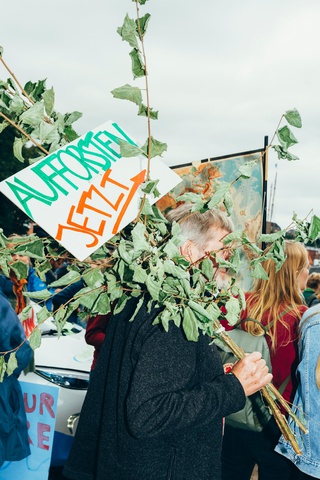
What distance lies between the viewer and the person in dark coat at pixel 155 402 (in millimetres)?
1921

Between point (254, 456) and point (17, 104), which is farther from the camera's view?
point (254, 456)

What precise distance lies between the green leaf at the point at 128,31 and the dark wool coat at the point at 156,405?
0.90 meters

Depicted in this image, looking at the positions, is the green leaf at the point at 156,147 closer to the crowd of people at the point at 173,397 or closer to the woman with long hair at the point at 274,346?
the crowd of people at the point at 173,397

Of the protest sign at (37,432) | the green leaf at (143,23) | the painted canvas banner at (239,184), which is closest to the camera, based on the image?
the green leaf at (143,23)

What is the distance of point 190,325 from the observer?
1.92 meters

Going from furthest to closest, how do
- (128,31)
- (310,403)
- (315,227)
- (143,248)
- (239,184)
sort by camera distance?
(239,184)
(310,403)
(315,227)
(143,248)
(128,31)

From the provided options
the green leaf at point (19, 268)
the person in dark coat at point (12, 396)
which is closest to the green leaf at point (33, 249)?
the green leaf at point (19, 268)

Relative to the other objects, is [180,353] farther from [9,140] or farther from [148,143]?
[9,140]

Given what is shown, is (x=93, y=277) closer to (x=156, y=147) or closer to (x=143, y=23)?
(x=156, y=147)

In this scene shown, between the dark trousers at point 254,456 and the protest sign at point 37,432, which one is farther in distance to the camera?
the protest sign at point 37,432

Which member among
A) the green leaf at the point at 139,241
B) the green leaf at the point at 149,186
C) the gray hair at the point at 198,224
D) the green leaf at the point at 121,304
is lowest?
the green leaf at the point at 121,304

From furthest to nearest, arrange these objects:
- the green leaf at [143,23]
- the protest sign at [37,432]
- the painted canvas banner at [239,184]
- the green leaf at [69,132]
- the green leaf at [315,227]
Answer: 1. the painted canvas banner at [239,184]
2. the protest sign at [37,432]
3. the green leaf at [315,227]
4. the green leaf at [69,132]
5. the green leaf at [143,23]

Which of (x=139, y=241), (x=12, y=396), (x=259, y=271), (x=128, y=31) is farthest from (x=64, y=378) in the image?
(x=128, y=31)

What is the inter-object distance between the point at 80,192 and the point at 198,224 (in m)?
0.51
